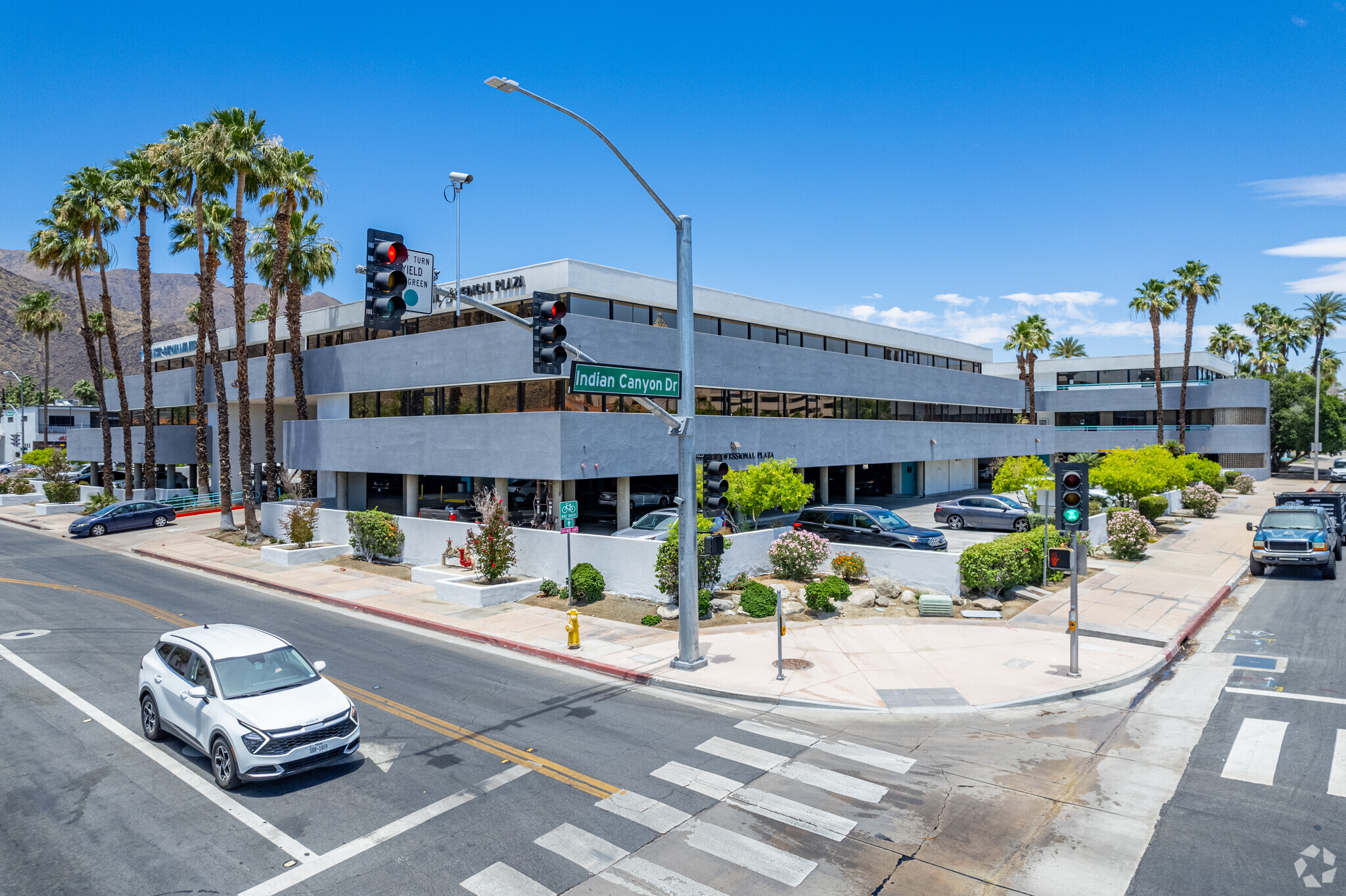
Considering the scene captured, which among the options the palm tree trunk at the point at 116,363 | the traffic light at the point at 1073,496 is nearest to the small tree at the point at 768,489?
the traffic light at the point at 1073,496

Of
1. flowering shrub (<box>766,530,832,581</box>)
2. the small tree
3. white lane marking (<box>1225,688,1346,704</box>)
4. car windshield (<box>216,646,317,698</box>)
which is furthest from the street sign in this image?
the small tree

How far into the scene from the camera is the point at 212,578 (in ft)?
88.9

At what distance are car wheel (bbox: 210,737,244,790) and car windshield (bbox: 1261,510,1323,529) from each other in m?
28.4

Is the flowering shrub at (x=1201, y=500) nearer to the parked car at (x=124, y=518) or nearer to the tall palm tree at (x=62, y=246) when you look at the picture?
the parked car at (x=124, y=518)

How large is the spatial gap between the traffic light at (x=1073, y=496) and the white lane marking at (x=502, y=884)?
37.4 ft

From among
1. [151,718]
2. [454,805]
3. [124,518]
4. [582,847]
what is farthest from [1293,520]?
[124,518]

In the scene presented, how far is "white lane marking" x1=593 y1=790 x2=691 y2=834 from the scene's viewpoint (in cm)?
873

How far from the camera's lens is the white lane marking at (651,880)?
7.39 m

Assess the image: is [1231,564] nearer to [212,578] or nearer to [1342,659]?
[1342,659]

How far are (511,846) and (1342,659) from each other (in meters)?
16.1

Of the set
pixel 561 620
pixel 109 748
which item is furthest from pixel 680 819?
pixel 561 620

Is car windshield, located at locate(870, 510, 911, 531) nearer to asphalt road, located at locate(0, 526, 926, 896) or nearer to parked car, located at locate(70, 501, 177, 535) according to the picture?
asphalt road, located at locate(0, 526, 926, 896)

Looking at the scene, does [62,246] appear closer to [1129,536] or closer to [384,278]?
[384,278]

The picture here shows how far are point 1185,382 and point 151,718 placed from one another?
6966 centimetres
